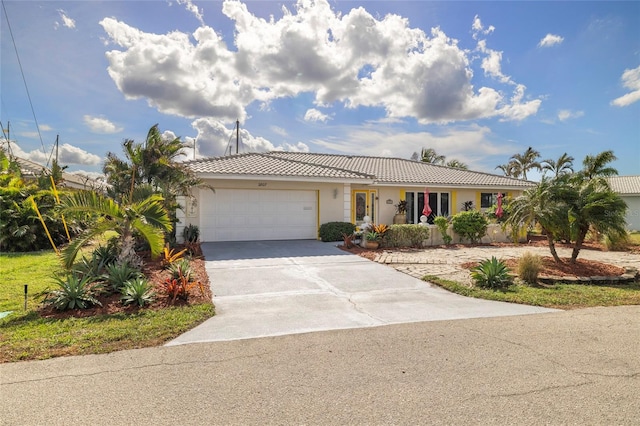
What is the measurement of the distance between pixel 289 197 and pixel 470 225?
8.22 metres

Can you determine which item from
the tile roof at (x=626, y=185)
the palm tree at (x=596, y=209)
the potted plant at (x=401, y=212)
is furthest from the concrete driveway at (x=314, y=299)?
the tile roof at (x=626, y=185)

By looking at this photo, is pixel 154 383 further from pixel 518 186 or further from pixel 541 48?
pixel 518 186

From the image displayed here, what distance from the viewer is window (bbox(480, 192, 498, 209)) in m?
20.4

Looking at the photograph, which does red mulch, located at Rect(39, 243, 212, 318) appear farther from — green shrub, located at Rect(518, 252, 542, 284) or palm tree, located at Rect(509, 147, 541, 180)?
palm tree, located at Rect(509, 147, 541, 180)

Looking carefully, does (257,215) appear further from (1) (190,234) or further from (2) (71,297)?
(2) (71,297)

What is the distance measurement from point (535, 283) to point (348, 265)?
189 inches

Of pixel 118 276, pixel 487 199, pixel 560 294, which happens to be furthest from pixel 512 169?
pixel 118 276

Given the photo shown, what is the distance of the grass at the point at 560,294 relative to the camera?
6602mm

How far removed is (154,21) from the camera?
36.0 feet

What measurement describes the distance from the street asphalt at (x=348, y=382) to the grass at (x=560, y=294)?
1830 mm

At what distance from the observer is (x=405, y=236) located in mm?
14203

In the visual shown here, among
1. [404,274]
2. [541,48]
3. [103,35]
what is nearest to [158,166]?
[103,35]

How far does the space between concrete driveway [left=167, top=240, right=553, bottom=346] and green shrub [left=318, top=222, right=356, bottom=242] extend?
12.2 ft

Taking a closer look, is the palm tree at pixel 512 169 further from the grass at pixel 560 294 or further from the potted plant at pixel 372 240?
the grass at pixel 560 294
